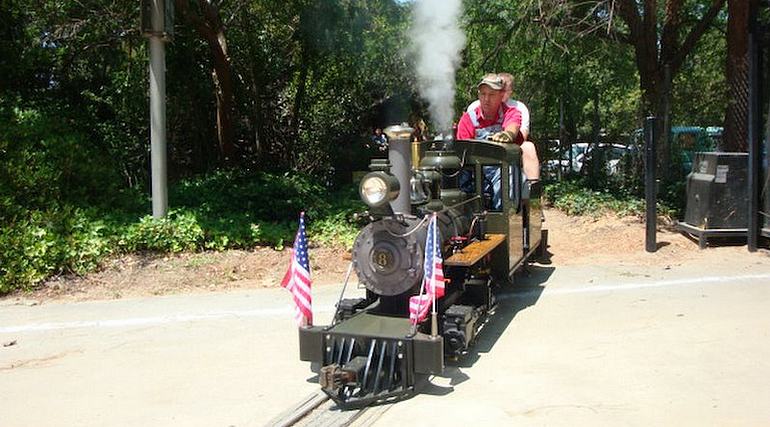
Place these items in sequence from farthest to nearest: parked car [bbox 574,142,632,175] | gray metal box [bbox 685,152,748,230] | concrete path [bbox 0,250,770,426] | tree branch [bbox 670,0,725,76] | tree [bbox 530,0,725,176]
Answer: parked car [bbox 574,142,632,175] → tree branch [bbox 670,0,725,76] → tree [bbox 530,0,725,176] → gray metal box [bbox 685,152,748,230] → concrete path [bbox 0,250,770,426]

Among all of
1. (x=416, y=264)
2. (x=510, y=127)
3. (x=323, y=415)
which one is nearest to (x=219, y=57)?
(x=510, y=127)

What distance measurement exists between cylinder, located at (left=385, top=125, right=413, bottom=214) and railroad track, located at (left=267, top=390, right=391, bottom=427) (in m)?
1.46

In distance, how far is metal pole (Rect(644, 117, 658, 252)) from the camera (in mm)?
9009

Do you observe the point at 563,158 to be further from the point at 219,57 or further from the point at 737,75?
the point at 219,57

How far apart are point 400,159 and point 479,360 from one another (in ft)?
5.69

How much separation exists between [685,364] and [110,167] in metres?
8.65

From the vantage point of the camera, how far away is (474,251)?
18.2 feet

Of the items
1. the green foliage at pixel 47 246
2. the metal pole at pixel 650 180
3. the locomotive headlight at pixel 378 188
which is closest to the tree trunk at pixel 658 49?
the metal pole at pixel 650 180

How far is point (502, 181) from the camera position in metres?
6.29

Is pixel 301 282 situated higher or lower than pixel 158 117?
lower

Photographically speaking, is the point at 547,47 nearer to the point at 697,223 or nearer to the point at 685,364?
the point at 697,223

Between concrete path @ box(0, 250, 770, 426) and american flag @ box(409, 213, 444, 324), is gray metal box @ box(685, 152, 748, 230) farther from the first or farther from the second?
american flag @ box(409, 213, 444, 324)

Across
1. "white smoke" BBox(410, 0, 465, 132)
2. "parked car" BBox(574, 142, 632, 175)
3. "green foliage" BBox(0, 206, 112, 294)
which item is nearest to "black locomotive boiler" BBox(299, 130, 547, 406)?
"white smoke" BBox(410, 0, 465, 132)

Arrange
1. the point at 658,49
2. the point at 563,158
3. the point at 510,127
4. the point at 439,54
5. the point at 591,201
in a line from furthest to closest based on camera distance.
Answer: the point at 563,158 < the point at 658,49 < the point at 591,201 < the point at 439,54 < the point at 510,127
